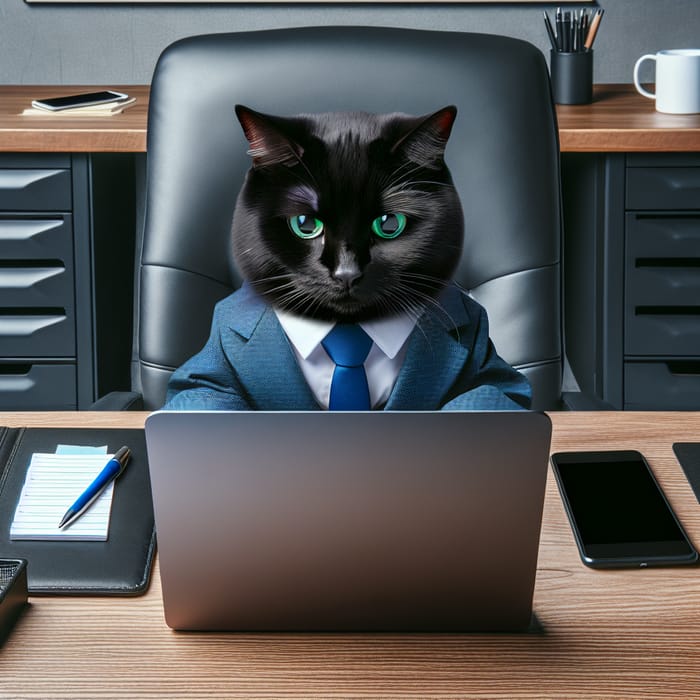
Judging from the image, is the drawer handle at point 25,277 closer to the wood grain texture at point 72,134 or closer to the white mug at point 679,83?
the wood grain texture at point 72,134

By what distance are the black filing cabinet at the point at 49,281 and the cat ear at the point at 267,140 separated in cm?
117

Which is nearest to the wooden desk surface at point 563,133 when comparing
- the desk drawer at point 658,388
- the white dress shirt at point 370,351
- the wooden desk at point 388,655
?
the desk drawer at point 658,388

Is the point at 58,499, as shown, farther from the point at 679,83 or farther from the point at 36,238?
the point at 679,83

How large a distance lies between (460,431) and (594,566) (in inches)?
9.2

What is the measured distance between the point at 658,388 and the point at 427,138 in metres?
1.30

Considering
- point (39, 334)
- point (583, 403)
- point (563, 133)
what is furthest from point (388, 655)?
point (39, 334)

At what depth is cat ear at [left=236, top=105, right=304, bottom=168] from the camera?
74 centimetres

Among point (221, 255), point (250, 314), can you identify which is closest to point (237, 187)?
point (221, 255)

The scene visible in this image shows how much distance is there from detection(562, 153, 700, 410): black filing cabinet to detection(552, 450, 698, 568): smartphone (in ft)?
3.37

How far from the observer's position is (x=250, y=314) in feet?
2.79

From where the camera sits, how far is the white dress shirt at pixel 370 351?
81 cm

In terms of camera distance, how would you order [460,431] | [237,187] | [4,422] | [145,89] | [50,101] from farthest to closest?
[145,89] < [50,101] < [237,187] < [4,422] < [460,431]

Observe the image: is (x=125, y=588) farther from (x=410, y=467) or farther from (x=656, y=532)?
(x=656, y=532)

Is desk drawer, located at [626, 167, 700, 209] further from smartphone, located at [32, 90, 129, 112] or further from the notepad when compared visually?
the notepad
